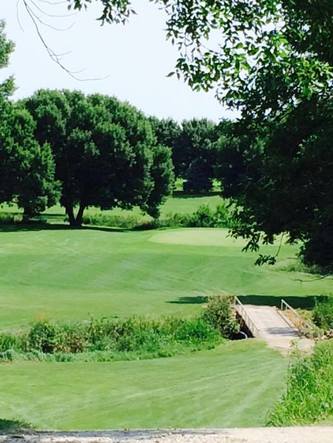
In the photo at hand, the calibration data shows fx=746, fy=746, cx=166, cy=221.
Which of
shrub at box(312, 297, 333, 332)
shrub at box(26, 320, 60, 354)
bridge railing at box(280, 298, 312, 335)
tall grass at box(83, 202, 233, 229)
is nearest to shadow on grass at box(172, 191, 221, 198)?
tall grass at box(83, 202, 233, 229)

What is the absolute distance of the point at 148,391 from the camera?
62.5ft

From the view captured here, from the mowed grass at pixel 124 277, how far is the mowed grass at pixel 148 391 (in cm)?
831

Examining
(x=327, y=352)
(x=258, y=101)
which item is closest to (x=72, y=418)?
(x=327, y=352)

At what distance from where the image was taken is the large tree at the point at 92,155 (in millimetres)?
74562

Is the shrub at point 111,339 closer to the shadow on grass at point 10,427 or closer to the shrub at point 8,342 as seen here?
the shrub at point 8,342

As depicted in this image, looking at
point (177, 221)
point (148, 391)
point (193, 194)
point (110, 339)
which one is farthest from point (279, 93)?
point (193, 194)

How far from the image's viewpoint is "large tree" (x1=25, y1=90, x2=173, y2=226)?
7456cm

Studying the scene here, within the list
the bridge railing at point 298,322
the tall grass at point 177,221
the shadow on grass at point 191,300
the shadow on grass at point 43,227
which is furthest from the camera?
the tall grass at point 177,221

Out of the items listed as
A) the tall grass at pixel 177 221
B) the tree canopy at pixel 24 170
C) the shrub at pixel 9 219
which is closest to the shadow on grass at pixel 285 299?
the tree canopy at pixel 24 170

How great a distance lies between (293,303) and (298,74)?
30924 millimetres

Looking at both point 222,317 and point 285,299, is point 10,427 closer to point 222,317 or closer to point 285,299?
point 222,317

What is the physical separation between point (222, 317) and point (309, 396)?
71.7 ft

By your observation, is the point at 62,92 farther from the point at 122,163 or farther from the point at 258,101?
the point at 258,101

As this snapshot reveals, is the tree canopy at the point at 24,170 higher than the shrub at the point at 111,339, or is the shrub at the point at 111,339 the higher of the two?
the tree canopy at the point at 24,170
